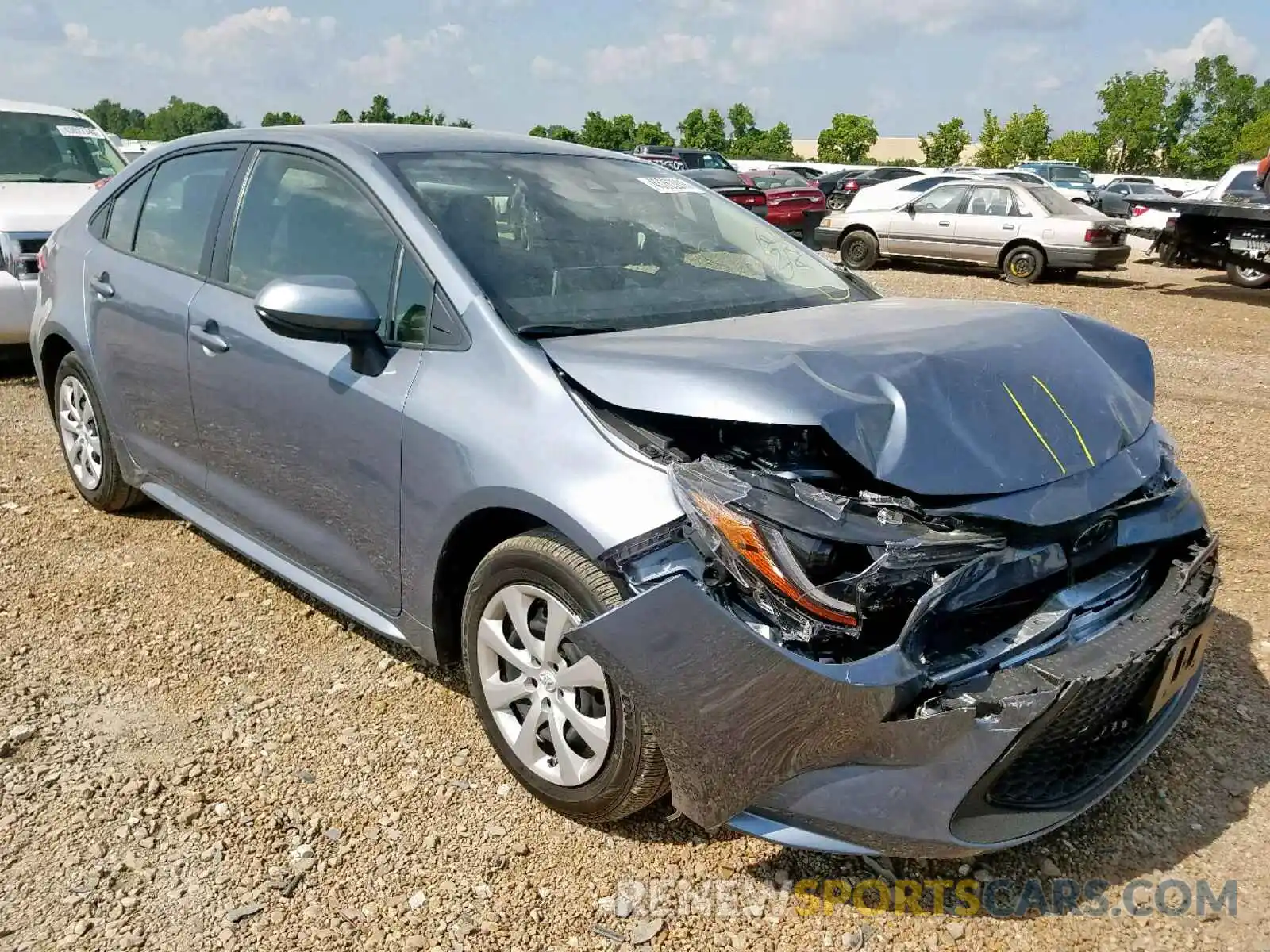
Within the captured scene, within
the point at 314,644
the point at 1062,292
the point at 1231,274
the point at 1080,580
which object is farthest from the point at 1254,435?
the point at 1231,274

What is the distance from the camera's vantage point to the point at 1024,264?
47.8 feet

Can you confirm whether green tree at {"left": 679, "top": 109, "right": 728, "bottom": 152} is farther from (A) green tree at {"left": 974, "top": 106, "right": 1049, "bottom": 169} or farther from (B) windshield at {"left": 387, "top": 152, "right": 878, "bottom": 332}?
(B) windshield at {"left": 387, "top": 152, "right": 878, "bottom": 332}

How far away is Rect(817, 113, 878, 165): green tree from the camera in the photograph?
69.3m

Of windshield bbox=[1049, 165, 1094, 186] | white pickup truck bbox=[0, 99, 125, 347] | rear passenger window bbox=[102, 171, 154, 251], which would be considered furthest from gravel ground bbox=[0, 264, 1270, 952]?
windshield bbox=[1049, 165, 1094, 186]

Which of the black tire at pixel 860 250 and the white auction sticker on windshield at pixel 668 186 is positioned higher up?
the white auction sticker on windshield at pixel 668 186

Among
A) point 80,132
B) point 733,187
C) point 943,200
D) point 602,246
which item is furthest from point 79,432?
point 943,200

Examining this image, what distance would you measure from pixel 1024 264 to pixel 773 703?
1406cm

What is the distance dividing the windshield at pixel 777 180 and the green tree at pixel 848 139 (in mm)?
51446

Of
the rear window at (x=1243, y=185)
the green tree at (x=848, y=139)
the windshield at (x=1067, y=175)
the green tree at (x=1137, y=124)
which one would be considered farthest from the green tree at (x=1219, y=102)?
the rear window at (x=1243, y=185)

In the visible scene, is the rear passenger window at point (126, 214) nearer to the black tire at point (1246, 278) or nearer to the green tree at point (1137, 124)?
the black tire at point (1246, 278)

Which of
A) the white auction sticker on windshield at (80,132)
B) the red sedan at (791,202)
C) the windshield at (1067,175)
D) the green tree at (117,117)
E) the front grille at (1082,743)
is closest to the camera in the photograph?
the front grille at (1082,743)

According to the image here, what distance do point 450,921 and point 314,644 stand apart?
4.86 ft

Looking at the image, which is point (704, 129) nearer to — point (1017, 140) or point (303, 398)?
point (1017, 140)

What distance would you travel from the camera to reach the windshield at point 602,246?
2.89m
